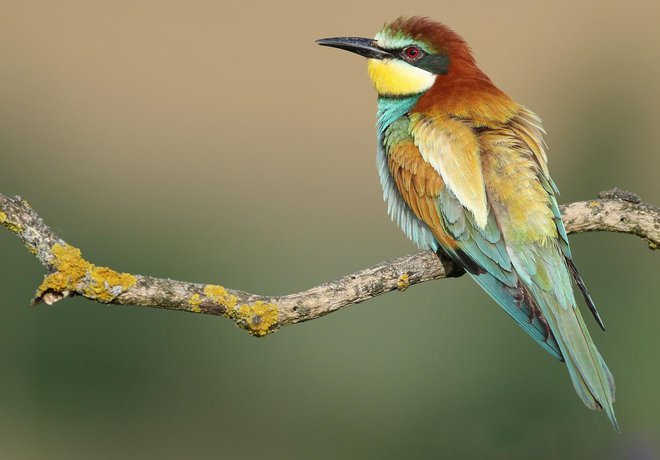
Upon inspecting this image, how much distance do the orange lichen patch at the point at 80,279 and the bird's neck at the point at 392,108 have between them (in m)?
1.05

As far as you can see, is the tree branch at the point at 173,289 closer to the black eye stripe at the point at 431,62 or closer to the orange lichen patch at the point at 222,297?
the orange lichen patch at the point at 222,297

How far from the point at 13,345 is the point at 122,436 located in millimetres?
510

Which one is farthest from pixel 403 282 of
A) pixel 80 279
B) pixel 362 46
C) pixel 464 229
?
pixel 362 46

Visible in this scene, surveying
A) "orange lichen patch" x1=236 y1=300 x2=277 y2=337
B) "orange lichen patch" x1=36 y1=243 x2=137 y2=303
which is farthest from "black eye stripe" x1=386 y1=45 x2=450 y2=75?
"orange lichen patch" x1=36 y1=243 x2=137 y2=303

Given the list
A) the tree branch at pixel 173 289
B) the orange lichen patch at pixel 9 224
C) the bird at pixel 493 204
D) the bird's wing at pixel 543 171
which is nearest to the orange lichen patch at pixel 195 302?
the tree branch at pixel 173 289

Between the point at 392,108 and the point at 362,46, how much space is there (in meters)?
0.26

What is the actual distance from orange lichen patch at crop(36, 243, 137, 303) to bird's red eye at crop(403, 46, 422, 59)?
49.5 inches

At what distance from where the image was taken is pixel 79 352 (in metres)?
4.10

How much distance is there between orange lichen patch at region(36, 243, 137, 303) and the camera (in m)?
1.99

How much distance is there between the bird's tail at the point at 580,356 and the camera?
2.40 meters

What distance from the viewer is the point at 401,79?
9.80 ft

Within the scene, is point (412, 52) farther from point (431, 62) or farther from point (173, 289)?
point (173, 289)

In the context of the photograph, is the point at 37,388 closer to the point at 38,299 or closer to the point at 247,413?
the point at 247,413

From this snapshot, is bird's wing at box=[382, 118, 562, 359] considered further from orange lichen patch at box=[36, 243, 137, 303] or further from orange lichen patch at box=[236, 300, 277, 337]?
orange lichen patch at box=[36, 243, 137, 303]
